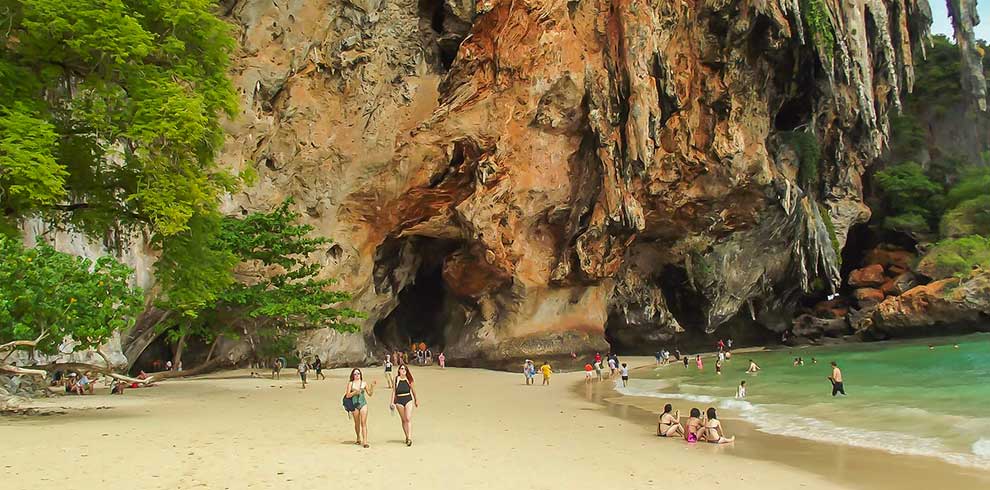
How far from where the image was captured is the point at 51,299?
8969 millimetres

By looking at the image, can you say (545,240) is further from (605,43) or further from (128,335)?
(128,335)

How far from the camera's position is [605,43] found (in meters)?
25.3

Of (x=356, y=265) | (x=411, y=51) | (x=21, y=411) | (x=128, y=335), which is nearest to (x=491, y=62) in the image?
(x=411, y=51)

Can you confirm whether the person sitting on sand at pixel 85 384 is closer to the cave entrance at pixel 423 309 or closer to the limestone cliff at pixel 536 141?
the limestone cliff at pixel 536 141

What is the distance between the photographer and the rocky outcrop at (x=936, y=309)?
31.7 m

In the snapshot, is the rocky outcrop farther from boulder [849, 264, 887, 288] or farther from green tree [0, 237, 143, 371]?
green tree [0, 237, 143, 371]

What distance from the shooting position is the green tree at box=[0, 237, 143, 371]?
342 inches

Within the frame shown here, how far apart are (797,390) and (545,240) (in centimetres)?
1216

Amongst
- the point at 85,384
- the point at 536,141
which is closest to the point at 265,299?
the point at 85,384

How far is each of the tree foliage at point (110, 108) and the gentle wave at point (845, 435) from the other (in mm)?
10309

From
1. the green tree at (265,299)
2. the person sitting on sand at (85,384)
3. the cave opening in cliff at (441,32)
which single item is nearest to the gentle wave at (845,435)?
the green tree at (265,299)

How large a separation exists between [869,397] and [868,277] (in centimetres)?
2683

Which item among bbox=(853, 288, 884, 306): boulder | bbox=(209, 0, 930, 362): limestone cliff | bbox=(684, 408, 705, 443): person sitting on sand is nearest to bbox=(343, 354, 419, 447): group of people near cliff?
bbox=(684, 408, 705, 443): person sitting on sand

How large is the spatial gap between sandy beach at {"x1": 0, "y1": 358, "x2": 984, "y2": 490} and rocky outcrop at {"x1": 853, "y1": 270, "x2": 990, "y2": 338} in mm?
26219
